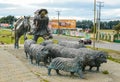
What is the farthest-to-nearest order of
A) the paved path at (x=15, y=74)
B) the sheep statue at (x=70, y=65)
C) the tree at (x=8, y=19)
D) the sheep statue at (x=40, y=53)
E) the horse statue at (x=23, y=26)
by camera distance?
the tree at (x=8, y=19) → the horse statue at (x=23, y=26) → the sheep statue at (x=40, y=53) → the sheep statue at (x=70, y=65) → the paved path at (x=15, y=74)

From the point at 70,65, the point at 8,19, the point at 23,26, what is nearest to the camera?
the point at 70,65

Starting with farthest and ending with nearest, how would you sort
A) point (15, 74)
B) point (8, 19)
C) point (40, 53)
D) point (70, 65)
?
point (8, 19)
point (40, 53)
point (15, 74)
point (70, 65)

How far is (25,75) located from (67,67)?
2.04 m

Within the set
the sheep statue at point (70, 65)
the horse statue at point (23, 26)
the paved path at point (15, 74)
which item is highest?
the horse statue at point (23, 26)

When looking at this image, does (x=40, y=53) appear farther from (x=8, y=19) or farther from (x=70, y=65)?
(x=8, y=19)

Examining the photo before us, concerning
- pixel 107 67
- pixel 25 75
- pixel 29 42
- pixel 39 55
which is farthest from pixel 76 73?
pixel 29 42

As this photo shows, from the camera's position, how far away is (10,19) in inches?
6993

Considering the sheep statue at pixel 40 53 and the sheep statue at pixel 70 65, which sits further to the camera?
the sheep statue at pixel 40 53

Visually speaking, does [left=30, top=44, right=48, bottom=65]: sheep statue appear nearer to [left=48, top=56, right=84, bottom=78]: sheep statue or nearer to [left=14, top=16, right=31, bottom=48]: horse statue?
[left=48, top=56, right=84, bottom=78]: sheep statue

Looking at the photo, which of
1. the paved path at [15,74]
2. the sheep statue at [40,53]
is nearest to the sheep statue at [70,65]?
the paved path at [15,74]

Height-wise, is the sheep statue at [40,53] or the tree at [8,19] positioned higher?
the tree at [8,19]

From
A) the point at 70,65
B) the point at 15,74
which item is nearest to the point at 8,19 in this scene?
the point at 15,74

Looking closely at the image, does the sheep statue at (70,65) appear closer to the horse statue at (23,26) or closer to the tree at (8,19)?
the horse statue at (23,26)

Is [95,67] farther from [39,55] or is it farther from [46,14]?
[46,14]
